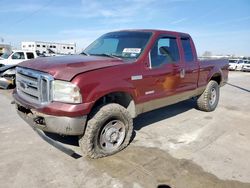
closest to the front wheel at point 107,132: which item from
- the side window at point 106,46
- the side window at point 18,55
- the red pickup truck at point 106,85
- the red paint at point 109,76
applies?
the red pickup truck at point 106,85

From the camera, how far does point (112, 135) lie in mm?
3846

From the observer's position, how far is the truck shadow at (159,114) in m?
5.44

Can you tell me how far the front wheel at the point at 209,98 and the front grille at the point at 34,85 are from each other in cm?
447

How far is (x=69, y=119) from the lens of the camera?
10.5 feet

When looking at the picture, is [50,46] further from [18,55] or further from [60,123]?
[60,123]

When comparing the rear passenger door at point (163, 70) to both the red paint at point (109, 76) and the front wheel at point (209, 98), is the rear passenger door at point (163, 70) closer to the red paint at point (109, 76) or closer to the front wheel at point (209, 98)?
the red paint at point (109, 76)

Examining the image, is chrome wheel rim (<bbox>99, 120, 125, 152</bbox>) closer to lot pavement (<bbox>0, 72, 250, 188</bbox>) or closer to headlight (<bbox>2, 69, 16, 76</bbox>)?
lot pavement (<bbox>0, 72, 250, 188</bbox>)

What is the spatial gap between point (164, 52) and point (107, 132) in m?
1.96

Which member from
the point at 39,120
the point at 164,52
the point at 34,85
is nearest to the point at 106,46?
the point at 164,52

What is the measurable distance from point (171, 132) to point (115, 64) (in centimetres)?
205

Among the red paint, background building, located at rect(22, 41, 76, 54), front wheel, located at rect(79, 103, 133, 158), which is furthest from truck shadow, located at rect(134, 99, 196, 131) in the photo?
background building, located at rect(22, 41, 76, 54)

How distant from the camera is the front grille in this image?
3268 millimetres

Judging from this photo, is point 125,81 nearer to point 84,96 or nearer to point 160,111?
point 84,96

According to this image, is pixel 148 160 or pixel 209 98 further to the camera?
pixel 209 98
